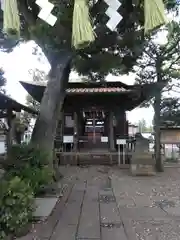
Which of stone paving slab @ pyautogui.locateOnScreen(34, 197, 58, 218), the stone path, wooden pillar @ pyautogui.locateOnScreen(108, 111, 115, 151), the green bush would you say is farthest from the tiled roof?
the green bush

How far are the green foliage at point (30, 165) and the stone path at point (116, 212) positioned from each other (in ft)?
1.96

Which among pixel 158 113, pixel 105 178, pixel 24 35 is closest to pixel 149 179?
pixel 105 178

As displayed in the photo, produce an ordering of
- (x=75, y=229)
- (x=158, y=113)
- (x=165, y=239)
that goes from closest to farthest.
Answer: (x=165, y=239)
(x=75, y=229)
(x=158, y=113)

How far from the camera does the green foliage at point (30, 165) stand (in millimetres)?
5168

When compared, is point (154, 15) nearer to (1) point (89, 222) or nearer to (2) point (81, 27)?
(2) point (81, 27)

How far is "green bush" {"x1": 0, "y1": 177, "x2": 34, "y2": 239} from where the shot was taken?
372 cm

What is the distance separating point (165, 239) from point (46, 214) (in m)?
1.90

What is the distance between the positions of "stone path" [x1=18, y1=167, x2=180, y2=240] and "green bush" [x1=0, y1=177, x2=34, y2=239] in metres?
0.31

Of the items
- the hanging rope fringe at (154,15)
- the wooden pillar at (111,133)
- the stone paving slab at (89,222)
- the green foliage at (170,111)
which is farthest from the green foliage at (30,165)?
the wooden pillar at (111,133)

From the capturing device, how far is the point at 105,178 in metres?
9.66

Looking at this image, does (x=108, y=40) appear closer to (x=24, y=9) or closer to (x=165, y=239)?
(x=24, y=9)

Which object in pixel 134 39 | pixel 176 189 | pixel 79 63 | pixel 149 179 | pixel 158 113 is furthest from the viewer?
pixel 158 113

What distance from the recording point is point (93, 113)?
1567cm

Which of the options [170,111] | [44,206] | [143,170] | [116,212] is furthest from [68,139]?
[44,206]
